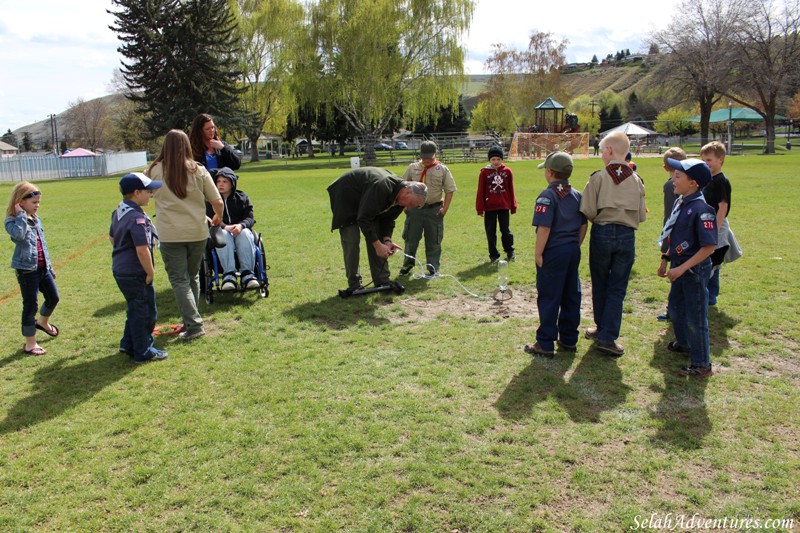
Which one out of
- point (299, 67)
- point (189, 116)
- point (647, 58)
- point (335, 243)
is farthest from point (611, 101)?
point (335, 243)

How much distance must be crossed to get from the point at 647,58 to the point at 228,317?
60.3 meters

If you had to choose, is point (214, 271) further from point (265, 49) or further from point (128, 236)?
point (265, 49)

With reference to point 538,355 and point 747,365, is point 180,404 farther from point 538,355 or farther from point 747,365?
point 747,365

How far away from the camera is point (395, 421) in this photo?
416 centimetres

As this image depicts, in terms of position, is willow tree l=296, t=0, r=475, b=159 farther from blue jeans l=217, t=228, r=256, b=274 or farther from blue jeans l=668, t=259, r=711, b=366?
blue jeans l=668, t=259, r=711, b=366

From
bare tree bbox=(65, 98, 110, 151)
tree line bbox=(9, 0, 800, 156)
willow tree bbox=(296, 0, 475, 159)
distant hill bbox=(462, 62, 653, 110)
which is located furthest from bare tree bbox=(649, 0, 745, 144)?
distant hill bbox=(462, 62, 653, 110)

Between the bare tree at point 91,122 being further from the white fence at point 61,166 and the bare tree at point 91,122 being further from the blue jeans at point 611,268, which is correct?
the blue jeans at point 611,268

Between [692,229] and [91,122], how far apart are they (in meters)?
97.3

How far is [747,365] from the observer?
5.09 meters

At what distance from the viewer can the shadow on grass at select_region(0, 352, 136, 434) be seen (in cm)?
438

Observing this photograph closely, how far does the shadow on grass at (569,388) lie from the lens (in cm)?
432

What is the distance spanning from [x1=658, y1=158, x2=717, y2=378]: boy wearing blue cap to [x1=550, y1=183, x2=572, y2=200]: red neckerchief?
0.90m

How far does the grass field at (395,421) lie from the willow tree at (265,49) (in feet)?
136

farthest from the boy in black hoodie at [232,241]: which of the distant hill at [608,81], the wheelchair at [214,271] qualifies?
the distant hill at [608,81]
